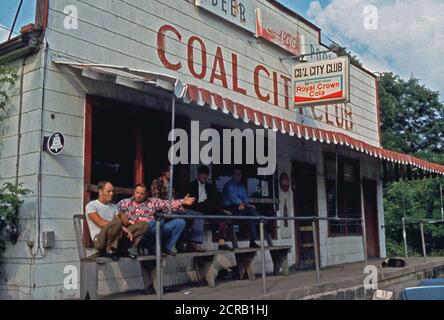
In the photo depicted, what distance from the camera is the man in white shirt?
569 centimetres

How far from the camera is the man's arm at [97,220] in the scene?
5.89 meters

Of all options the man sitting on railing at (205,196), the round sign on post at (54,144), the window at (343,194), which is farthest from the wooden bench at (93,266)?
the window at (343,194)

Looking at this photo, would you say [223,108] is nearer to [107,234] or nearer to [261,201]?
[107,234]

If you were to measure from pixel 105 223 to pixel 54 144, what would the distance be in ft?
3.58

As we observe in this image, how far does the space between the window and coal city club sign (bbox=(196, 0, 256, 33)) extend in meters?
3.78

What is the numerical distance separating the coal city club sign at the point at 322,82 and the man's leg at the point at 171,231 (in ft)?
14.9

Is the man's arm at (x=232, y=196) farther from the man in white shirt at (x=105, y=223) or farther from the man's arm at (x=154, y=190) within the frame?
the man in white shirt at (x=105, y=223)

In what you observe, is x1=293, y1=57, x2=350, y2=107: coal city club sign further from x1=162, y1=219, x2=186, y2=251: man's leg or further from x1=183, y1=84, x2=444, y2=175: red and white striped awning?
x1=162, y1=219, x2=186, y2=251: man's leg

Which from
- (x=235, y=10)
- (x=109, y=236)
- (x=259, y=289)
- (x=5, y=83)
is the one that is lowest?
(x=259, y=289)

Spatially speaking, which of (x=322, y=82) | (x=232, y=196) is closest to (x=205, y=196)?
(x=232, y=196)

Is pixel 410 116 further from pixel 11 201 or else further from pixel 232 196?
pixel 11 201

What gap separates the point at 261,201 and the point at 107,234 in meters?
4.43

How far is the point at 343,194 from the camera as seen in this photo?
41.4 ft
